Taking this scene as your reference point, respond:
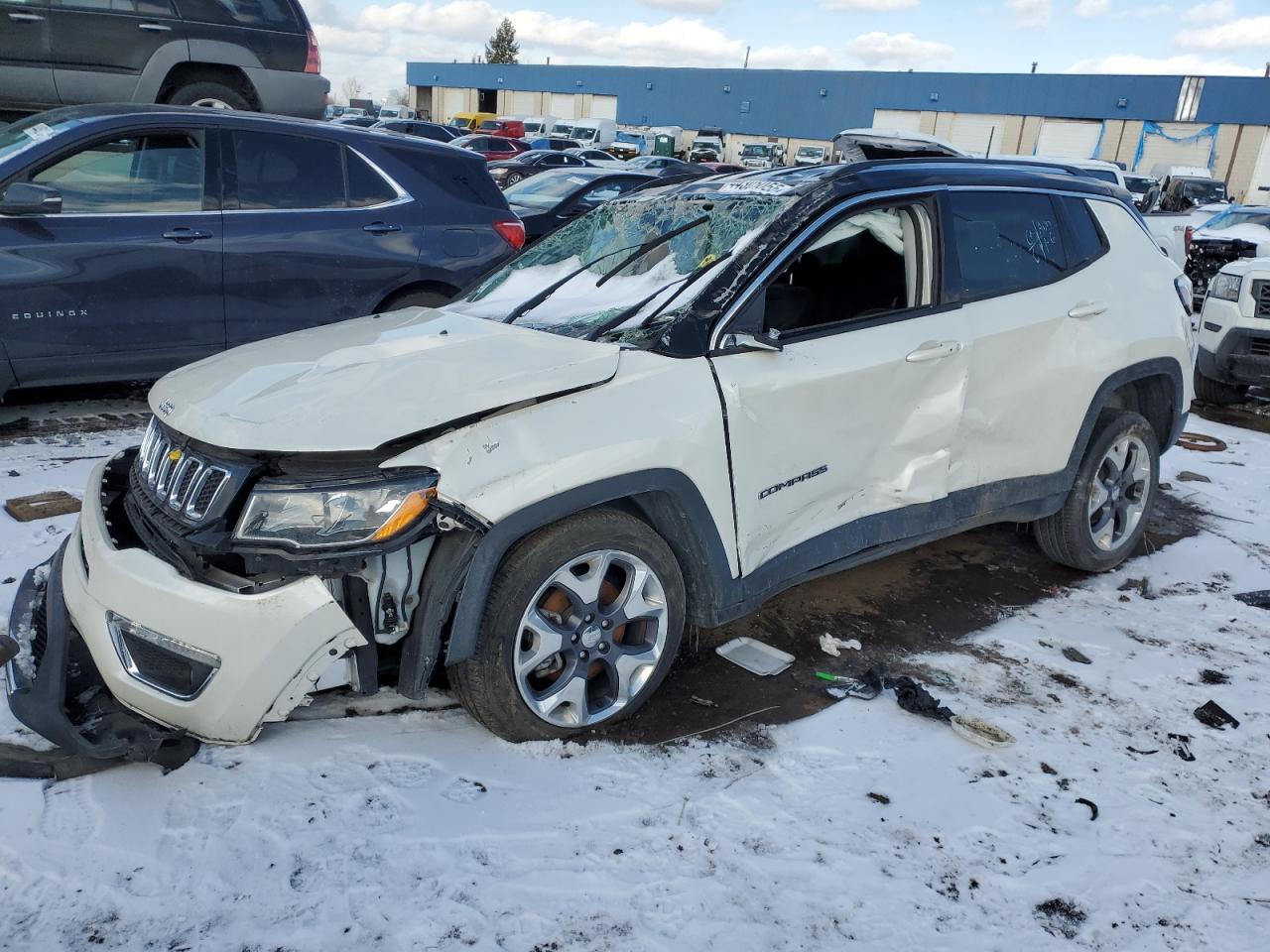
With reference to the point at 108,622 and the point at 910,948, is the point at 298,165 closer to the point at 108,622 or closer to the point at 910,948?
the point at 108,622

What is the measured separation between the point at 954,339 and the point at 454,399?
1.97 metres

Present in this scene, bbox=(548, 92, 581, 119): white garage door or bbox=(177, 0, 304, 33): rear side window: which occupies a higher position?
bbox=(548, 92, 581, 119): white garage door

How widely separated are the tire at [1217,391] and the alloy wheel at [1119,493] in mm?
4769

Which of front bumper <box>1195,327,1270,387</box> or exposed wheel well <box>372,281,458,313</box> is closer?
exposed wheel well <box>372,281,458,313</box>

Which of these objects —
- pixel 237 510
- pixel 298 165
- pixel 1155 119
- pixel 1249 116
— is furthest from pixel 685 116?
pixel 237 510

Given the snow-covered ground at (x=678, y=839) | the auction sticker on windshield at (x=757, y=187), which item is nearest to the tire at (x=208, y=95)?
the auction sticker on windshield at (x=757, y=187)

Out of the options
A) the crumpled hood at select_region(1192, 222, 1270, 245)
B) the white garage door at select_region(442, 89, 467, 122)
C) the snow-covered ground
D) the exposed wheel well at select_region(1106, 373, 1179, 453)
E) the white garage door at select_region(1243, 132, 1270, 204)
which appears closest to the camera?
the snow-covered ground

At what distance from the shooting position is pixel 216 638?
244 centimetres

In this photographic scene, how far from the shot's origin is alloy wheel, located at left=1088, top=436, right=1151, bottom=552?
4.44 meters

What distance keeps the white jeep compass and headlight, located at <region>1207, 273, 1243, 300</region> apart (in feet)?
16.1

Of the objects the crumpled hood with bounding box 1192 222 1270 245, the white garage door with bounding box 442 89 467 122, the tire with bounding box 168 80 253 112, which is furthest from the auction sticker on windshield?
the white garage door with bounding box 442 89 467 122

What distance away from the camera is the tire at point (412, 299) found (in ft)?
20.0

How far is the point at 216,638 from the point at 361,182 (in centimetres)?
423

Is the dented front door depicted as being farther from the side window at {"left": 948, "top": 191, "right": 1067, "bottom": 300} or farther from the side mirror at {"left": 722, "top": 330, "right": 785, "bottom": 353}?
the side window at {"left": 948, "top": 191, "right": 1067, "bottom": 300}
